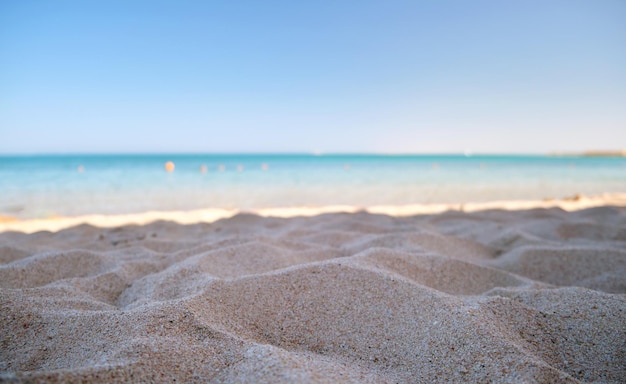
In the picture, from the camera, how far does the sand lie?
42.4 inches

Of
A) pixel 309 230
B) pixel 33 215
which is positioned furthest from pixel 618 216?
pixel 33 215

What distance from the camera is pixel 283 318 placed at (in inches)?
58.8

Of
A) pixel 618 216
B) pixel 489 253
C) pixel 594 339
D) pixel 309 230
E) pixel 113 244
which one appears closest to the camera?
pixel 594 339

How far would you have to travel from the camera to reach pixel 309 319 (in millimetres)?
1488

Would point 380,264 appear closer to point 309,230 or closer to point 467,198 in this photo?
point 309,230

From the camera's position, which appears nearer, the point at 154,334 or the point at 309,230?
the point at 154,334

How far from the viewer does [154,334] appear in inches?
47.0

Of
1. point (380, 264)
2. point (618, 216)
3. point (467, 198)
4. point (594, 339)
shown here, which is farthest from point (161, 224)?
point (467, 198)

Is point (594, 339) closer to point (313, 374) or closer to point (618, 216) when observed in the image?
point (313, 374)

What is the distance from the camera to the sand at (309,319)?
1.08 metres

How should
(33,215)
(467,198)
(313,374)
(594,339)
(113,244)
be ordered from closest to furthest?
1. (313,374)
2. (594,339)
3. (113,244)
4. (33,215)
5. (467,198)

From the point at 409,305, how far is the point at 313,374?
0.66 m

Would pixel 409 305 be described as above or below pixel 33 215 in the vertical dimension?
above

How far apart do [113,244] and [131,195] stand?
744 cm
